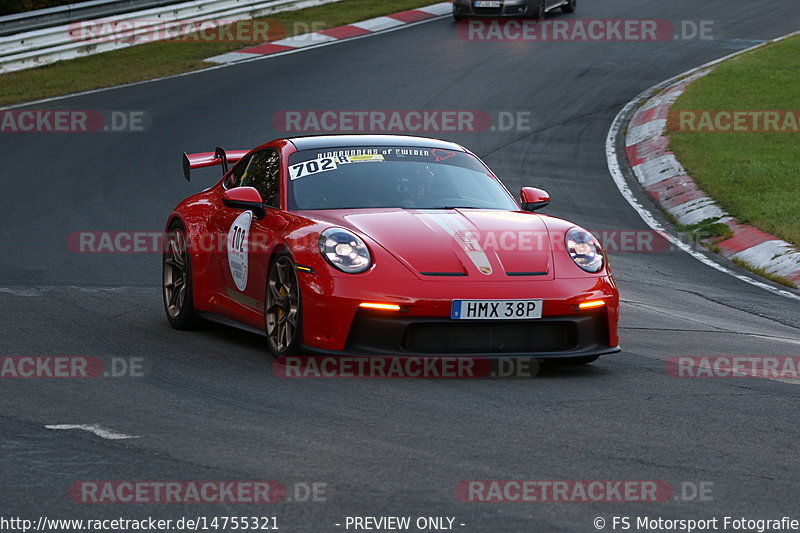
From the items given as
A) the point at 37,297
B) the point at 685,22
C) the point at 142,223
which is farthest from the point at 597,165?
the point at 685,22

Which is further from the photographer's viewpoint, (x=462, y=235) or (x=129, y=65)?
(x=129, y=65)

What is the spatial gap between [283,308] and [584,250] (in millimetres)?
1692

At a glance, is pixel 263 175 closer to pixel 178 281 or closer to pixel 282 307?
pixel 178 281

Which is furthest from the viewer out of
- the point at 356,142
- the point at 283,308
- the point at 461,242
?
the point at 356,142

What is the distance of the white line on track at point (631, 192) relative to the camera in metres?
11.6

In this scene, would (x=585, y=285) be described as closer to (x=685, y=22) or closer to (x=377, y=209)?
(x=377, y=209)

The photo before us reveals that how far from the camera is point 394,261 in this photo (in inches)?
273

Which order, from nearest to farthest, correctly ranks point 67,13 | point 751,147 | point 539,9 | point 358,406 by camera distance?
point 358,406
point 751,147
point 67,13
point 539,9

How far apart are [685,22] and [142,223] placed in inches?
733

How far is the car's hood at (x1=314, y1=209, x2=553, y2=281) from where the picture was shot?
691cm

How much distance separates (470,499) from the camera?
4508mm

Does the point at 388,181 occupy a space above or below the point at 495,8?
above

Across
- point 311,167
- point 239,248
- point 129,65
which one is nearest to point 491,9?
point 129,65

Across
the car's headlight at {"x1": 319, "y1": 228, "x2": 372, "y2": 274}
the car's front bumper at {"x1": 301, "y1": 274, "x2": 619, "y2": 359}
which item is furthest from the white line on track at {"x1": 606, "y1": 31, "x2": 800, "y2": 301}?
the car's headlight at {"x1": 319, "y1": 228, "x2": 372, "y2": 274}
